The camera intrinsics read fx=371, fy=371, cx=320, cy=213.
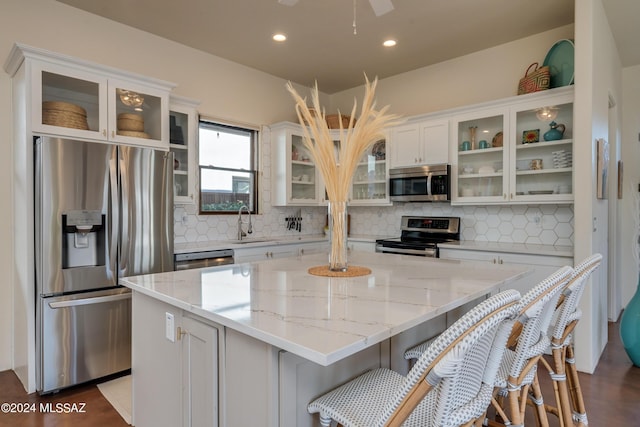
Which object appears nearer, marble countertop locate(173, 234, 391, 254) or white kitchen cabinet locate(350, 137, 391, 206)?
marble countertop locate(173, 234, 391, 254)

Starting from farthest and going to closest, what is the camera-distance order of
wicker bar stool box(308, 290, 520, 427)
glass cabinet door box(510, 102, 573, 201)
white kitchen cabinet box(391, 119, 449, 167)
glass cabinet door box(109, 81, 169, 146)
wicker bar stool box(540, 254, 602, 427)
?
white kitchen cabinet box(391, 119, 449, 167)
glass cabinet door box(510, 102, 573, 201)
glass cabinet door box(109, 81, 169, 146)
wicker bar stool box(540, 254, 602, 427)
wicker bar stool box(308, 290, 520, 427)

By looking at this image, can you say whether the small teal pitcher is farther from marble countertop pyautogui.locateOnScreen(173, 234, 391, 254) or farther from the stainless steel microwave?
marble countertop pyautogui.locateOnScreen(173, 234, 391, 254)

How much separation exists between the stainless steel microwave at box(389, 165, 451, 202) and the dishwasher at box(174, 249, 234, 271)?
79.1 inches

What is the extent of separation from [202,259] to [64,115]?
4.90 feet

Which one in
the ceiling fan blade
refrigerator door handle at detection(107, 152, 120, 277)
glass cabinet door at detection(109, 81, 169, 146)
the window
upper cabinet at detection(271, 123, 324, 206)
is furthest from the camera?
upper cabinet at detection(271, 123, 324, 206)

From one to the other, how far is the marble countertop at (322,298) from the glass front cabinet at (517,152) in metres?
1.66

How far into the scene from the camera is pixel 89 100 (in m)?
2.75

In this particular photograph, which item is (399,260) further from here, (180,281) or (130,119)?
(130,119)

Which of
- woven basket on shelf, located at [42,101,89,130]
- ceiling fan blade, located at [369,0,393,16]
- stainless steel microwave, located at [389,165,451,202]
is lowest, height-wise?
stainless steel microwave, located at [389,165,451,202]

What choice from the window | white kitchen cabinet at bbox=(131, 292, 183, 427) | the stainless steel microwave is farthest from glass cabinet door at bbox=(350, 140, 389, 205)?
white kitchen cabinet at bbox=(131, 292, 183, 427)

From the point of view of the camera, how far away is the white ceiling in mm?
3064

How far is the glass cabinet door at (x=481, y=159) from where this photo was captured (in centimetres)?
360

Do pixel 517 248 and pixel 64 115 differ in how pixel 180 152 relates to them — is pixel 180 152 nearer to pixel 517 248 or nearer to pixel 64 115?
pixel 64 115

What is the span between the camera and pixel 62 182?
2.46 meters
